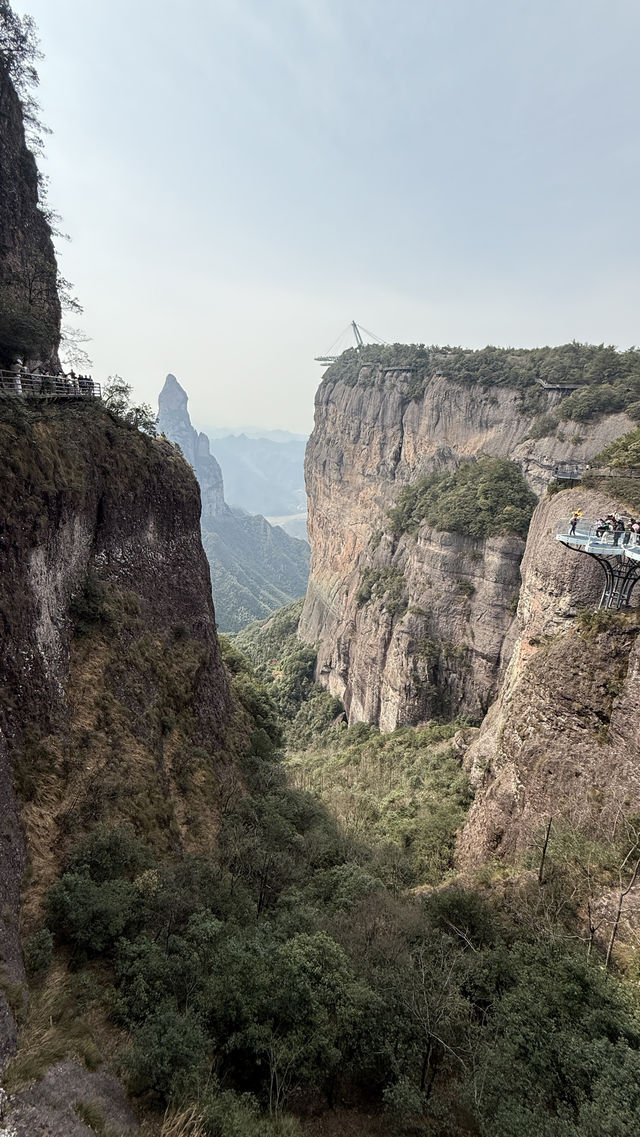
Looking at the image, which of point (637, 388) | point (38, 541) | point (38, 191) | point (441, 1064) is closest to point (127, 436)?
point (38, 541)

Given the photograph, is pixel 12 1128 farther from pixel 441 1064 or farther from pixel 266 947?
pixel 441 1064

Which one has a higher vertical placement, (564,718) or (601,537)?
(601,537)

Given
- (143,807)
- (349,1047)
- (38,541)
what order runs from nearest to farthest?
1. (349,1047)
2. (38,541)
3. (143,807)

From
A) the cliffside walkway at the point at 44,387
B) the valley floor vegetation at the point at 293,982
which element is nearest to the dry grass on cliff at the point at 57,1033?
the valley floor vegetation at the point at 293,982

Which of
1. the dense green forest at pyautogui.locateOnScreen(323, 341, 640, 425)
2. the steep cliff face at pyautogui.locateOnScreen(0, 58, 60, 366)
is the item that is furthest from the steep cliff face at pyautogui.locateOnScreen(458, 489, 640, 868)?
the dense green forest at pyautogui.locateOnScreen(323, 341, 640, 425)

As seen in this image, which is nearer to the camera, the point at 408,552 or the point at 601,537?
the point at 601,537

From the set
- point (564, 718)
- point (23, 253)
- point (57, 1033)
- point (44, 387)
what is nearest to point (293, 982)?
point (57, 1033)

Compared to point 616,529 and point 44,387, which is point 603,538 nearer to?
point 616,529
